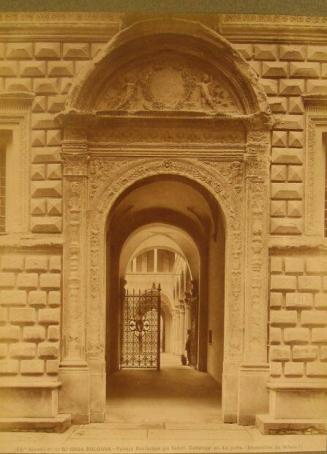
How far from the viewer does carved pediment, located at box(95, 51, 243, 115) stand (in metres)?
11.3

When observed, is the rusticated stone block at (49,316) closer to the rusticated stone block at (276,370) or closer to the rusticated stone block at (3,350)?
the rusticated stone block at (3,350)

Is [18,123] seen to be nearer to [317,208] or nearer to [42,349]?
[42,349]

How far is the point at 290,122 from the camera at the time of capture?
11211mm

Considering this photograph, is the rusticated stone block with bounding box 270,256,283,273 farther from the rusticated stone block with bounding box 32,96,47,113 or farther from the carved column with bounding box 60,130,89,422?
the rusticated stone block with bounding box 32,96,47,113

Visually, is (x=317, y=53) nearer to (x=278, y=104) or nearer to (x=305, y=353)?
(x=278, y=104)

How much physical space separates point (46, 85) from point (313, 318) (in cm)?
502

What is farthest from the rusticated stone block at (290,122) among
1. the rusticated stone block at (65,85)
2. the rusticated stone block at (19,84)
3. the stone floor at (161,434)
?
the stone floor at (161,434)

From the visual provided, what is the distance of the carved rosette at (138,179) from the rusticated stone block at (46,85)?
1.19 metres

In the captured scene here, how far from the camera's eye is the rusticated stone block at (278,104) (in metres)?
11.2

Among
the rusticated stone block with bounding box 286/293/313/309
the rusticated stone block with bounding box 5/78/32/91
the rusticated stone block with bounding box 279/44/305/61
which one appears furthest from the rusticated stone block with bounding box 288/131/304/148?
the rusticated stone block with bounding box 5/78/32/91

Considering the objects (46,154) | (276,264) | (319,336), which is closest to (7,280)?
(46,154)

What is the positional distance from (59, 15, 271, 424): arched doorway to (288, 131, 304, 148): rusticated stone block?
35 cm

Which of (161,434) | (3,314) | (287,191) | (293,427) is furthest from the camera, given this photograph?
(287,191)

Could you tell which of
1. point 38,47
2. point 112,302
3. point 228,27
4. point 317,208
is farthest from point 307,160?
point 112,302
